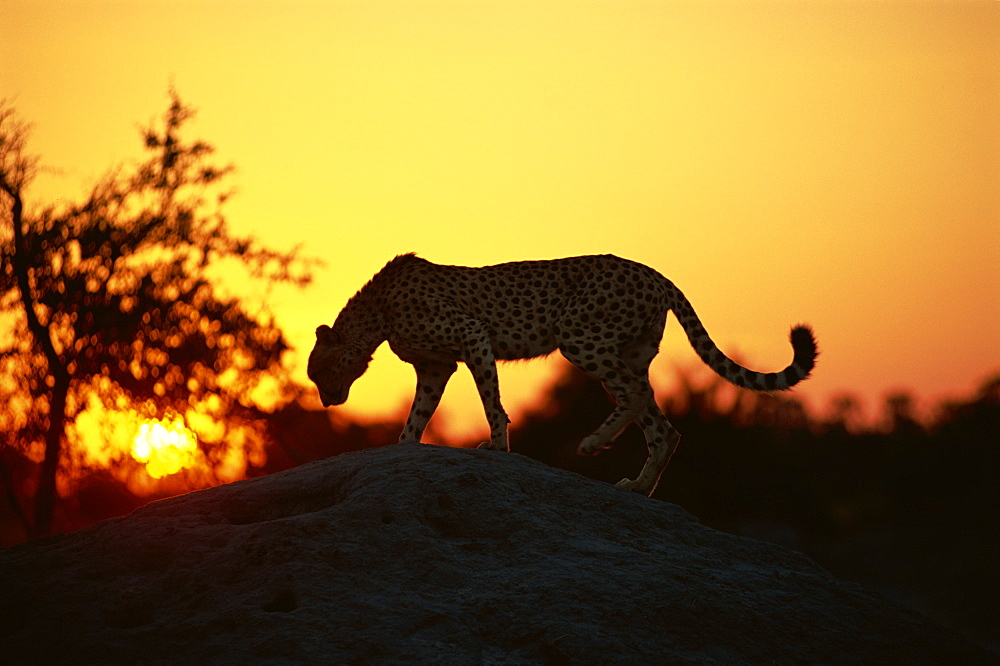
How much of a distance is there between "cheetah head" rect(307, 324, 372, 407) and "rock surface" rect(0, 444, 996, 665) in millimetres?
2324

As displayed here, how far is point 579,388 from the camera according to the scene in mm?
26234

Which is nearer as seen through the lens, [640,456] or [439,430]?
[640,456]

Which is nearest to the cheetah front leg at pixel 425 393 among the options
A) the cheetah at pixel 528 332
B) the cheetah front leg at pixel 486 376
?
the cheetah at pixel 528 332

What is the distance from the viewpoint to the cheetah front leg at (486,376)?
8.95 metres

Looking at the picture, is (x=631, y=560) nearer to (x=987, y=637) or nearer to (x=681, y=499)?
(x=681, y=499)

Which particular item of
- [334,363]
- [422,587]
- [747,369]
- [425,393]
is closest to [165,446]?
[334,363]

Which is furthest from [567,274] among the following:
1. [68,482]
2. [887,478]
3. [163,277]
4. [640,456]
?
[887,478]

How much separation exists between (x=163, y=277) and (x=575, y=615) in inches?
406

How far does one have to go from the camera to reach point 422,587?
612 centimetres

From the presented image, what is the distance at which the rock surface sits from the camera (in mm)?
5746

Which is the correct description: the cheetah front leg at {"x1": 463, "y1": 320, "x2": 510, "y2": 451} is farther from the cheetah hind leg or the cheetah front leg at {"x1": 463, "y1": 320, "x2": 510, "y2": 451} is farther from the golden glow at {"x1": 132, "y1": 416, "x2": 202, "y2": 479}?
the golden glow at {"x1": 132, "y1": 416, "x2": 202, "y2": 479}

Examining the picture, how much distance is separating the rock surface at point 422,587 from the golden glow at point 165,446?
756cm

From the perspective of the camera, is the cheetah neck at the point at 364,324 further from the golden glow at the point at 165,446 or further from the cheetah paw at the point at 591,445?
the golden glow at the point at 165,446

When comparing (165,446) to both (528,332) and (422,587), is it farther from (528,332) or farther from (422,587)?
(422,587)
